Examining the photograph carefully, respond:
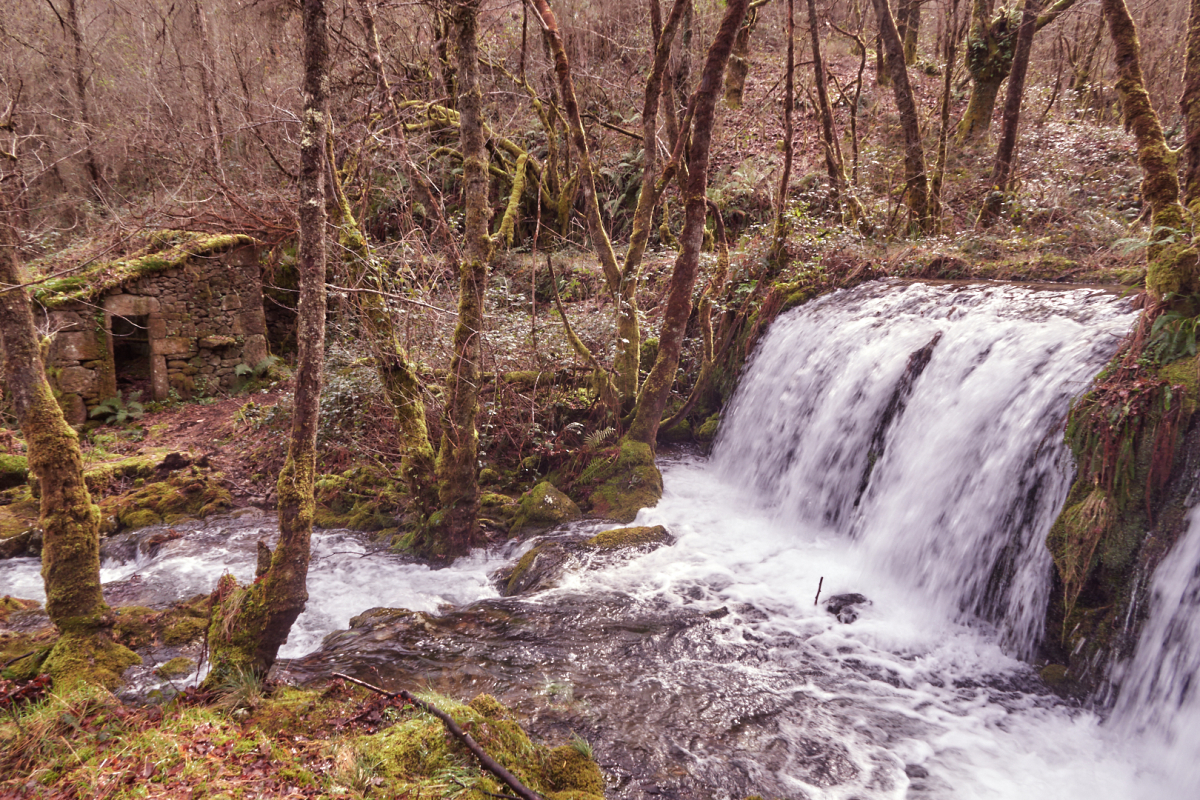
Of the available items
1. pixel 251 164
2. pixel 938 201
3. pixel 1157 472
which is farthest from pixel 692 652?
pixel 251 164

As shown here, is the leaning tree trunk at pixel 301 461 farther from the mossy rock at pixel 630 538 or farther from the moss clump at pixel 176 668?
the mossy rock at pixel 630 538

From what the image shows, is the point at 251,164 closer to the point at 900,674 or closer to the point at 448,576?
the point at 448,576

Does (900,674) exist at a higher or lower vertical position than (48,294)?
lower

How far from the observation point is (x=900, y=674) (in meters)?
4.59

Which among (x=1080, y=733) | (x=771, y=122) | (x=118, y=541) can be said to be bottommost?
(x=118, y=541)

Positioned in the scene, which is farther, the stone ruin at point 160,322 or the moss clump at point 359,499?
the stone ruin at point 160,322

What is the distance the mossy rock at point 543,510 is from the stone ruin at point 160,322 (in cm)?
805

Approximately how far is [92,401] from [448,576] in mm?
9264

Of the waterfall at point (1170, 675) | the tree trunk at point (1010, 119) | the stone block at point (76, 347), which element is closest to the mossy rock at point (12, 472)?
the stone block at point (76, 347)

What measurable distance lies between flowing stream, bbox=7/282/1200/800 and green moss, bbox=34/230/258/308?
19.5 feet

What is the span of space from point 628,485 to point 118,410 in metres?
10.0

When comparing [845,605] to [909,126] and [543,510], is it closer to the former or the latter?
[543,510]

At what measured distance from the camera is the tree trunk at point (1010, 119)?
982 cm

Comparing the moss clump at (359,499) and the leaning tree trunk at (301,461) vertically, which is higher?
the leaning tree trunk at (301,461)
